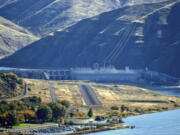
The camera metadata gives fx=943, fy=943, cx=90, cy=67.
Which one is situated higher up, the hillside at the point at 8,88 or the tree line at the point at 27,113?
the hillside at the point at 8,88

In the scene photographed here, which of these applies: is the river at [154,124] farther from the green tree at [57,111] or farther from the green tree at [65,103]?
the green tree at [65,103]

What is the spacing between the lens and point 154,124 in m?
158

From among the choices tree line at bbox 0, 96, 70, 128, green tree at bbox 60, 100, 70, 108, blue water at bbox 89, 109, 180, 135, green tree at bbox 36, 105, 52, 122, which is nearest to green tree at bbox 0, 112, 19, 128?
tree line at bbox 0, 96, 70, 128

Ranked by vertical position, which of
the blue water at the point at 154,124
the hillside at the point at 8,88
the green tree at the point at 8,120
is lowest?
the blue water at the point at 154,124

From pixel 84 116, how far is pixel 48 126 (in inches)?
712

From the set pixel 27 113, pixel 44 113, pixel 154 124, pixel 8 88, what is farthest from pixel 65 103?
pixel 154 124

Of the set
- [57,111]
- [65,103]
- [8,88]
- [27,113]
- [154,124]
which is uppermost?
[8,88]

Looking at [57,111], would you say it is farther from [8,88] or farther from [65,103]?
[8,88]

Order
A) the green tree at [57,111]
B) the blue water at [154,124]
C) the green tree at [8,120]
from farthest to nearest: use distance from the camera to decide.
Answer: the green tree at [57,111]
the green tree at [8,120]
the blue water at [154,124]

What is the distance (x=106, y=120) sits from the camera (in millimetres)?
167250

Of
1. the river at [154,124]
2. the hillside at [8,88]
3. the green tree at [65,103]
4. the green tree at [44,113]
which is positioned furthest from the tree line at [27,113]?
the hillside at [8,88]

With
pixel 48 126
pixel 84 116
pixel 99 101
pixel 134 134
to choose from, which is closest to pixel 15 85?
pixel 99 101

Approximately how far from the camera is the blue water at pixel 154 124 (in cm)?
14762

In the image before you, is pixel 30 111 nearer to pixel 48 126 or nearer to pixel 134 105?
pixel 48 126
